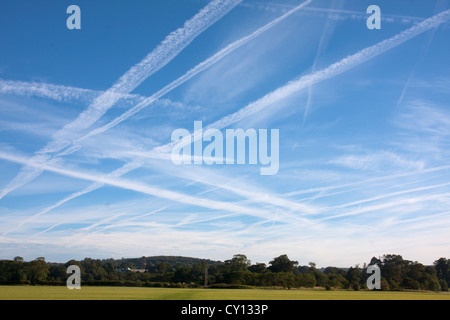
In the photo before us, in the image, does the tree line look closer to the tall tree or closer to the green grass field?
the tall tree

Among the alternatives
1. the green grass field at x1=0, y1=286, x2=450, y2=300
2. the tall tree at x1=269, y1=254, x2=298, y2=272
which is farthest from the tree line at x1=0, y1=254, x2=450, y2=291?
the green grass field at x1=0, y1=286, x2=450, y2=300

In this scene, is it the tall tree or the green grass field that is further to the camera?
the tall tree

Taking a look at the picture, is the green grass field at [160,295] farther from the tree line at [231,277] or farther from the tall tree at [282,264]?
the tall tree at [282,264]

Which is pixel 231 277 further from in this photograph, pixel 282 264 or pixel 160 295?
pixel 160 295

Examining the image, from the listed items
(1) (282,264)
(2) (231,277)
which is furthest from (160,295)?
(1) (282,264)

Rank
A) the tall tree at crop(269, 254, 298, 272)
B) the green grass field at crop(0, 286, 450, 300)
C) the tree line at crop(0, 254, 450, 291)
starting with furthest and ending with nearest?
the tall tree at crop(269, 254, 298, 272) → the tree line at crop(0, 254, 450, 291) → the green grass field at crop(0, 286, 450, 300)

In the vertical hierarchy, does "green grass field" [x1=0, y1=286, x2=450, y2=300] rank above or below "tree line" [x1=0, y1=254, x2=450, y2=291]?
above

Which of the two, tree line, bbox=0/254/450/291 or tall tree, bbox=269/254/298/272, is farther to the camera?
tall tree, bbox=269/254/298/272

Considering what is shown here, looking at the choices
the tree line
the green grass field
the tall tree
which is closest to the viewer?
the green grass field

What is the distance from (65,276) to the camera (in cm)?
10019

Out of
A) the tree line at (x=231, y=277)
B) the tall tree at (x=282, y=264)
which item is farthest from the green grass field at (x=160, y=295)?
the tall tree at (x=282, y=264)
